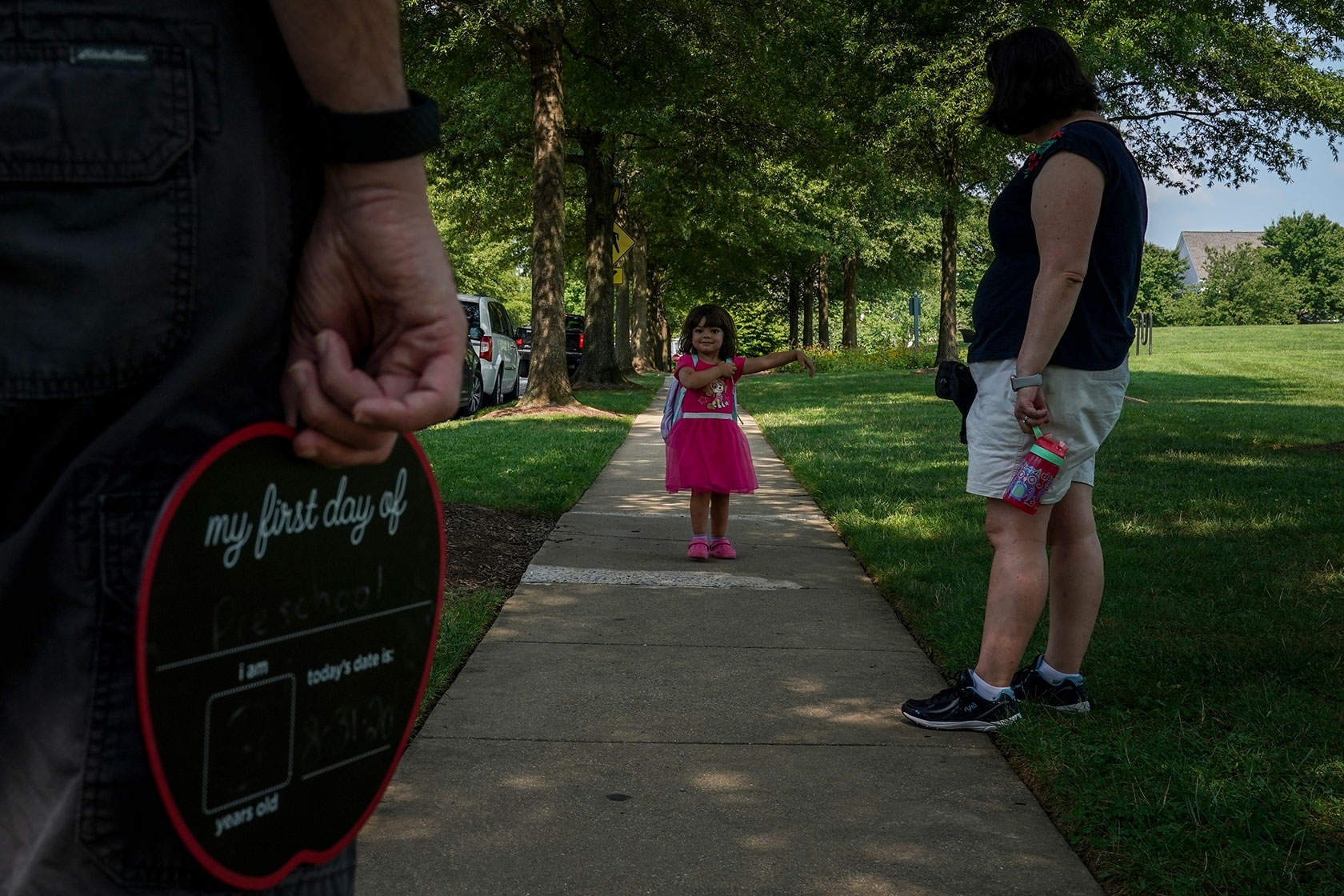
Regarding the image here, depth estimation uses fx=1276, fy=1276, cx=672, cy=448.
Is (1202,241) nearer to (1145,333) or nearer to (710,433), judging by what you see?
(1145,333)

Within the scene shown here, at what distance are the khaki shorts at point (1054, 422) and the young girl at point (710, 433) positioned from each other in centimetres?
289

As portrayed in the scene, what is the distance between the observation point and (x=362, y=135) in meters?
1.26

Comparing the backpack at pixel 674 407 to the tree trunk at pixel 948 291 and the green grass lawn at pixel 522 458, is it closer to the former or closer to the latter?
the green grass lawn at pixel 522 458

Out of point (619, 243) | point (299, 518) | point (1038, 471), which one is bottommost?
point (1038, 471)

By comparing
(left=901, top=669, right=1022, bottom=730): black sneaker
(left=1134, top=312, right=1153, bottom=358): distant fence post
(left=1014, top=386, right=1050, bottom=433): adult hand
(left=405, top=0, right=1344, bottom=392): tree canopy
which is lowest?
(left=1134, top=312, right=1153, bottom=358): distant fence post

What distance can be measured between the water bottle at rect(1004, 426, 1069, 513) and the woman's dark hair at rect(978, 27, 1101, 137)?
0.88m

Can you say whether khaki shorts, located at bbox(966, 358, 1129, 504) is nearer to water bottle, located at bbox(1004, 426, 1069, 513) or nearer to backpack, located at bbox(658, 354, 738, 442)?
water bottle, located at bbox(1004, 426, 1069, 513)

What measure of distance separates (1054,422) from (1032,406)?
0.38 feet

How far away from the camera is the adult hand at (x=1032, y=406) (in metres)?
3.50

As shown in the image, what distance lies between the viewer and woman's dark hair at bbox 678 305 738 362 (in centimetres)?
666

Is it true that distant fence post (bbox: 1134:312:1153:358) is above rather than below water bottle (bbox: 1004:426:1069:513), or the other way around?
below

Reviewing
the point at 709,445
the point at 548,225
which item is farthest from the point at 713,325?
the point at 548,225

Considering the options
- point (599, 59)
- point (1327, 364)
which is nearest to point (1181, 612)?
point (599, 59)

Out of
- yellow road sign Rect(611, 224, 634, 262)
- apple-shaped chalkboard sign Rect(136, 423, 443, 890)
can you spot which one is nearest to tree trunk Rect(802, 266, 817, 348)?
yellow road sign Rect(611, 224, 634, 262)
